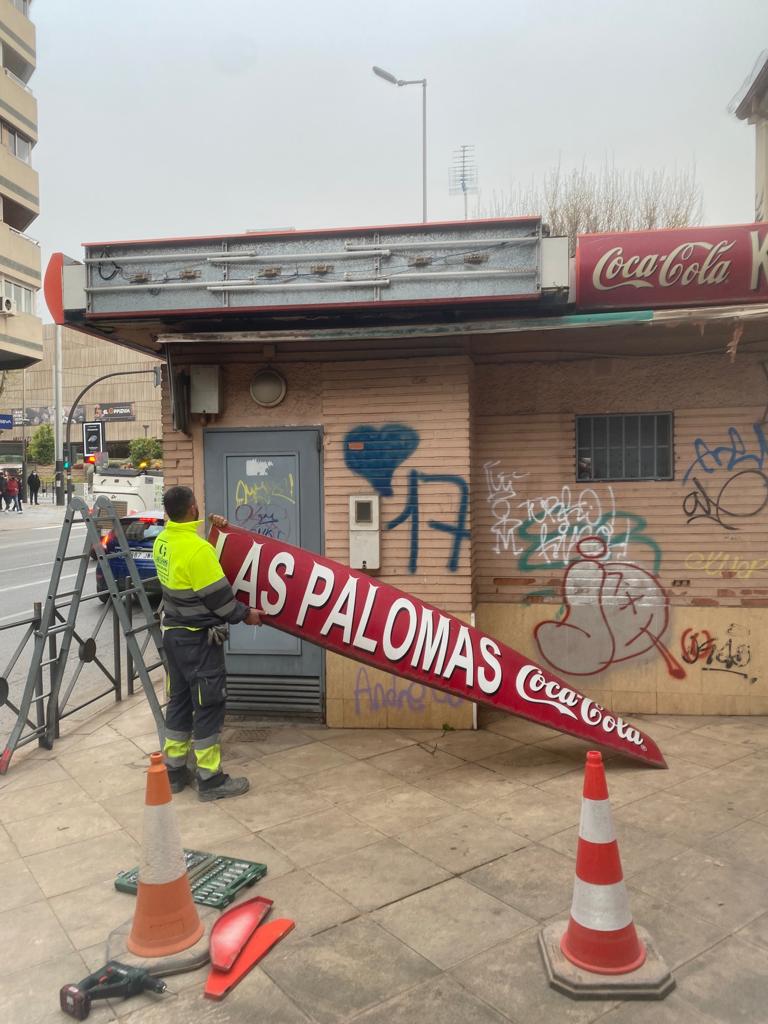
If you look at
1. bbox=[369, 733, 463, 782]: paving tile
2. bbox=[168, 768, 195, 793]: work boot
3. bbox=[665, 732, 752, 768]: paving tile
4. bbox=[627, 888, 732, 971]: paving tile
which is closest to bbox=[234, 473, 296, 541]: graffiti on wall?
bbox=[369, 733, 463, 782]: paving tile

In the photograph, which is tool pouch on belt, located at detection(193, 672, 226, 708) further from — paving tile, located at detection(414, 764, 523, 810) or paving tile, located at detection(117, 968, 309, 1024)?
paving tile, located at detection(117, 968, 309, 1024)

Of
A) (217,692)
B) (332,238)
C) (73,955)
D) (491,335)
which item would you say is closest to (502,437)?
(491,335)

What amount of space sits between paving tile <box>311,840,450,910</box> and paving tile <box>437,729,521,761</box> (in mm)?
1528

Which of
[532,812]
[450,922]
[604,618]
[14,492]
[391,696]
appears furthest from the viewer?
[14,492]

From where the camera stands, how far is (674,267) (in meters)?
5.45

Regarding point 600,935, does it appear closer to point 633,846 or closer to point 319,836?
point 633,846

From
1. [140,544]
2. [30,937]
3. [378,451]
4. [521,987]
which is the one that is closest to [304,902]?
[521,987]

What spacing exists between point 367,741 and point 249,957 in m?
2.79

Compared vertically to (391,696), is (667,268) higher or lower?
higher

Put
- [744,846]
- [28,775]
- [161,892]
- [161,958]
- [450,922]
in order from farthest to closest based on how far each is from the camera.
A: 1. [28,775]
2. [744,846]
3. [450,922]
4. [161,892]
5. [161,958]

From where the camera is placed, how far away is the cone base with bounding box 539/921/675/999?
2.94 metres

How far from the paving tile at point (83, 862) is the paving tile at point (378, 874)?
3.56ft

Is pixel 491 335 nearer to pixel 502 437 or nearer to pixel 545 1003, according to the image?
pixel 502 437

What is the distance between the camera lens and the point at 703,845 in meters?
4.15
